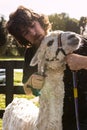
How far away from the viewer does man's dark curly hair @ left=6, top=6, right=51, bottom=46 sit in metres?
3.52

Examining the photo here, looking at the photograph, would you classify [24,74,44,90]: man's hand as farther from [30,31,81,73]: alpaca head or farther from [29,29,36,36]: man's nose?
[29,29,36,36]: man's nose

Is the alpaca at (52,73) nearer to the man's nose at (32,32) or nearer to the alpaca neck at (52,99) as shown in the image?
the alpaca neck at (52,99)

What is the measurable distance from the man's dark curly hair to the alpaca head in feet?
0.96

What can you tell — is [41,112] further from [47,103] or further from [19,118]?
[19,118]

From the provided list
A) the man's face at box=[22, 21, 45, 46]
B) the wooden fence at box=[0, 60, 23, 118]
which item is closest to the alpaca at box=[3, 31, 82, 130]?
the man's face at box=[22, 21, 45, 46]

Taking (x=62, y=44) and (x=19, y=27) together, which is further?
(x=19, y=27)

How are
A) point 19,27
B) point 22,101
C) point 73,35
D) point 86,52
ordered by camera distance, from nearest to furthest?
point 73,35 < point 86,52 < point 19,27 < point 22,101

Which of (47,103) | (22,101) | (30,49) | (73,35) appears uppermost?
(73,35)

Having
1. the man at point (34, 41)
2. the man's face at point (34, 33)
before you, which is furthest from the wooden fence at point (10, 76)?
the man's face at point (34, 33)

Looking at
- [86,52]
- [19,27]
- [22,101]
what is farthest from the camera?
[22,101]

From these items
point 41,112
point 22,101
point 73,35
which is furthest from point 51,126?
point 22,101

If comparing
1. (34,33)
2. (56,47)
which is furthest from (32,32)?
(56,47)

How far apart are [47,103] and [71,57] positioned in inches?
15.2

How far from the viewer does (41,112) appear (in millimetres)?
3287
